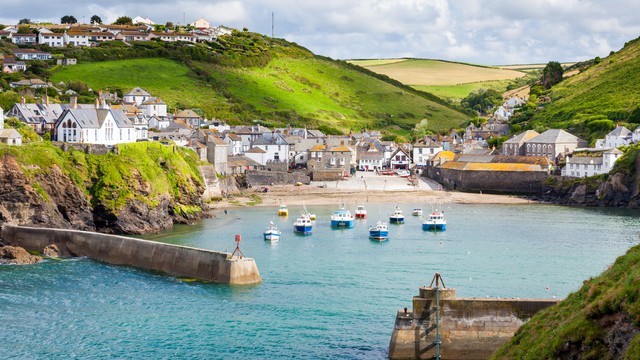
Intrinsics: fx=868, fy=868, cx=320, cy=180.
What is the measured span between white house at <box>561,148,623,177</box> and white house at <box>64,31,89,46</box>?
113906mm

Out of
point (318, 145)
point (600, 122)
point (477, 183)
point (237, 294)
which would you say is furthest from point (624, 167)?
point (237, 294)

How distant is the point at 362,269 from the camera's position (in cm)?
5603

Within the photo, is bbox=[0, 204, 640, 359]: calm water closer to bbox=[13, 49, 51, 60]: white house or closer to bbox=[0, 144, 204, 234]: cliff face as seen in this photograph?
bbox=[0, 144, 204, 234]: cliff face

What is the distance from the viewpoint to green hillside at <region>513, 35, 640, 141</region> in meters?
125

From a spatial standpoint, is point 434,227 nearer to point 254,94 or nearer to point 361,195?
point 361,195

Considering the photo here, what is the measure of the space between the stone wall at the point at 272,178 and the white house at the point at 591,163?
3255 cm

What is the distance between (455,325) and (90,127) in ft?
183

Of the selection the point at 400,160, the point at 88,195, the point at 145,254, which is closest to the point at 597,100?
the point at 400,160

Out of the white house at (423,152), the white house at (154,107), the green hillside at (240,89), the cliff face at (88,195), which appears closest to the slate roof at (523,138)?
the white house at (423,152)

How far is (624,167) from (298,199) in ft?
120

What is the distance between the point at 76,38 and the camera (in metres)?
183

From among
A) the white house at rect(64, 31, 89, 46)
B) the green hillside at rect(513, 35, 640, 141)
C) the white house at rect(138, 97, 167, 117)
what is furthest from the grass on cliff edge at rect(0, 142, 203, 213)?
the white house at rect(64, 31, 89, 46)

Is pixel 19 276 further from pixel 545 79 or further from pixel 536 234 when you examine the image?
pixel 545 79

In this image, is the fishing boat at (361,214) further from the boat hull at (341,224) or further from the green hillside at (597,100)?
the green hillside at (597,100)
